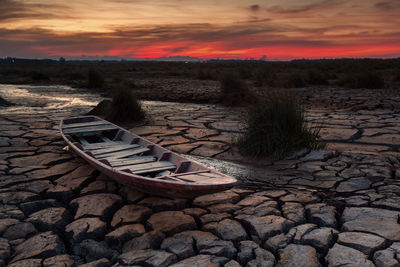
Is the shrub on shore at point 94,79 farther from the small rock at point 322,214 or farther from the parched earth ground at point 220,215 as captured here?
the small rock at point 322,214

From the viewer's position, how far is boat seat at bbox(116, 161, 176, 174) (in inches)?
146

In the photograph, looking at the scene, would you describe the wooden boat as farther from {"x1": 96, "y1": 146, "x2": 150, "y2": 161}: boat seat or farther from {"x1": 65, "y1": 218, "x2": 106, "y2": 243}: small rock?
{"x1": 65, "y1": 218, "x2": 106, "y2": 243}: small rock

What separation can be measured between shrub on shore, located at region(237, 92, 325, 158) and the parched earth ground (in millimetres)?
178

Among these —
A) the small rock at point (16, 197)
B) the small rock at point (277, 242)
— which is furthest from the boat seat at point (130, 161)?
the small rock at point (277, 242)

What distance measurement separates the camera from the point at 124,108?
25.4 feet

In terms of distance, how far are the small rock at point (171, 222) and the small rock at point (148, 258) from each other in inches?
12.0

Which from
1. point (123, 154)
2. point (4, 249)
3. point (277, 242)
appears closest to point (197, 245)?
point (277, 242)

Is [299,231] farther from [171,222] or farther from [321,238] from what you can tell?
[171,222]

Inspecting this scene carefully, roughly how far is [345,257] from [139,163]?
2.39 metres

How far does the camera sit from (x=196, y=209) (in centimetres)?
328

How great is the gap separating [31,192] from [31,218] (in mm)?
618

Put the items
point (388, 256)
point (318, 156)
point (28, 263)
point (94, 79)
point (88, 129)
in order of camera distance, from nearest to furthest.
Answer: point (388, 256) → point (28, 263) → point (318, 156) → point (88, 129) → point (94, 79)

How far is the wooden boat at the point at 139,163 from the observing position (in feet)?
9.41

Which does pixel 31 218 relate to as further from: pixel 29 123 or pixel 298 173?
pixel 29 123
